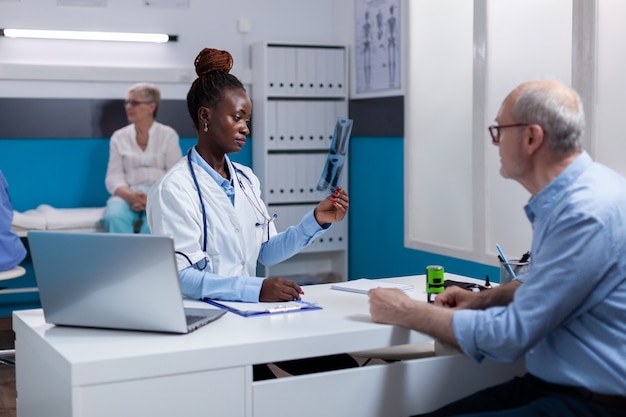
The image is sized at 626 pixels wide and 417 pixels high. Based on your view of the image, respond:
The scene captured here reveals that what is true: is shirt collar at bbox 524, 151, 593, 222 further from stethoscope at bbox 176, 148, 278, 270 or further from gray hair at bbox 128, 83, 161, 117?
gray hair at bbox 128, 83, 161, 117

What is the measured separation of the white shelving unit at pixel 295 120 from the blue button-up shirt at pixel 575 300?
4.23 metres

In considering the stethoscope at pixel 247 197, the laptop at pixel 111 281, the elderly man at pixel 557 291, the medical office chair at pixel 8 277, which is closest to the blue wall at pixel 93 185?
the medical office chair at pixel 8 277

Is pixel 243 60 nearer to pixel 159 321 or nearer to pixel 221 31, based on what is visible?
pixel 221 31

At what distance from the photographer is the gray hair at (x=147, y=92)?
5.75 metres

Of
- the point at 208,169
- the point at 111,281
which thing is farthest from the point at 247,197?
the point at 111,281

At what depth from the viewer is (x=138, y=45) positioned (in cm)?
604

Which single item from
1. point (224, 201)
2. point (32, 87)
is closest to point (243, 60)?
point (32, 87)

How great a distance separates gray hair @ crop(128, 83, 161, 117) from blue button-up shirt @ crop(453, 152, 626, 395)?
4.17 meters

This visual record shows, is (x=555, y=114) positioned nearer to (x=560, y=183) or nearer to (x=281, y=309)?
(x=560, y=183)

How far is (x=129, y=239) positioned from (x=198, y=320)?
27cm

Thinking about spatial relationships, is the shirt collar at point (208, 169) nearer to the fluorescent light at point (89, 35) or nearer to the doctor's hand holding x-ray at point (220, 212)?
the doctor's hand holding x-ray at point (220, 212)

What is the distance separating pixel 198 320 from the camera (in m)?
2.04

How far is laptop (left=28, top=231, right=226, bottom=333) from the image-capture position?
73.8 inches

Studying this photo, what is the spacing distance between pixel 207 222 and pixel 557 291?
1044mm
